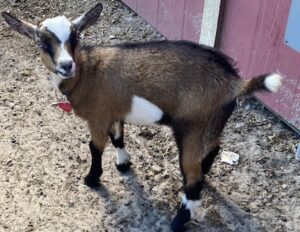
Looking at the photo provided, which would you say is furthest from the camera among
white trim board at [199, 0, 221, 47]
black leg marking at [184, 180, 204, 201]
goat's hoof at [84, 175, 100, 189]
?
white trim board at [199, 0, 221, 47]

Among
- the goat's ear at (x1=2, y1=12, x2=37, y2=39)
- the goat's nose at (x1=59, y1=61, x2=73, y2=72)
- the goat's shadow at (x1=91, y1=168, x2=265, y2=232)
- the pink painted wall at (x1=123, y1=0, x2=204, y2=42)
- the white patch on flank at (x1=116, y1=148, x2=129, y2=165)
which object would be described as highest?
the goat's ear at (x1=2, y1=12, x2=37, y2=39)

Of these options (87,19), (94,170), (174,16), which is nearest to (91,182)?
(94,170)

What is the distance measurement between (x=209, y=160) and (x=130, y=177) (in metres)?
0.58

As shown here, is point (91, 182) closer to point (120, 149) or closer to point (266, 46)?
point (120, 149)

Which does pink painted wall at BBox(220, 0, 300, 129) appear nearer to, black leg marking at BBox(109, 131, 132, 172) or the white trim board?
the white trim board

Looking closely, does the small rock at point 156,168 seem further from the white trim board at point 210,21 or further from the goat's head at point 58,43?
the white trim board at point 210,21

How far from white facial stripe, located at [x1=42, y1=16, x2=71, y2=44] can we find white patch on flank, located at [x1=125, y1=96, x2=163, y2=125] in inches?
21.1

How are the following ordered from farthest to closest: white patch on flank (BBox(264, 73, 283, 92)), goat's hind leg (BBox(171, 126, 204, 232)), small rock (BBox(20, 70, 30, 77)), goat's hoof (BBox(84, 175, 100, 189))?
small rock (BBox(20, 70, 30, 77)) < goat's hoof (BBox(84, 175, 100, 189)) < goat's hind leg (BBox(171, 126, 204, 232)) < white patch on flank (BBox(264, 73, 283, 92))

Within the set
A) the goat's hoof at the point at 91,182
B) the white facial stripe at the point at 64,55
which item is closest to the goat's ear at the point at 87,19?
the white facial stripe at the point at 64,55

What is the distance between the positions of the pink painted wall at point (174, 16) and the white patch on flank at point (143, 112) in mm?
1665

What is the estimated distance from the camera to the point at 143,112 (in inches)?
126

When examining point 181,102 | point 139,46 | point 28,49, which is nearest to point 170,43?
point 139,46

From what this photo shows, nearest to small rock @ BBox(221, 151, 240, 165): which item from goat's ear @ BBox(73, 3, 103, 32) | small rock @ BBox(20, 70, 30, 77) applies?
goat's ear @ BBox(73, 3, 103, 32)

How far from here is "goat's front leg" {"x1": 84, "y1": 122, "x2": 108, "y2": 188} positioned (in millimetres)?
3369
